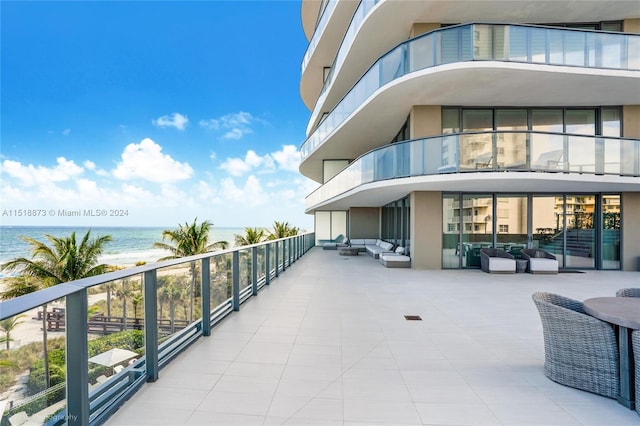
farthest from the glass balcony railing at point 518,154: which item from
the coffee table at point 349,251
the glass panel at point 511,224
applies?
the coffee table at point 349,251

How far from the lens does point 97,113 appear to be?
10606cm

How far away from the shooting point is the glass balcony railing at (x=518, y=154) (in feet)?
30.7

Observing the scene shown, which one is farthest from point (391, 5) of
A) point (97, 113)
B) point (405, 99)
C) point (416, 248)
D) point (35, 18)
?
point (97, 113)

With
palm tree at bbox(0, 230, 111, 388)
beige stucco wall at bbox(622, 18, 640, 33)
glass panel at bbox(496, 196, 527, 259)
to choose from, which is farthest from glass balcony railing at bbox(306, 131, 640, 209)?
palm tree at bbox(0, 230, 111, 388)

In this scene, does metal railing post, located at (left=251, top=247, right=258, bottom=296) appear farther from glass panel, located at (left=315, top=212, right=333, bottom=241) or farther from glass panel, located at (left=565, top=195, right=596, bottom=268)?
glass panel, located at (left=315, top=212, right=333, bottom=241)

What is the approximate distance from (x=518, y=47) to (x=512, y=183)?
4.08 meters

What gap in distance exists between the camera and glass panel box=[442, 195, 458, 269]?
1141cm

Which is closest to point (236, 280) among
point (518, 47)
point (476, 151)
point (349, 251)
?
point (476, 151)

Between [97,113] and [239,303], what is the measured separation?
129m

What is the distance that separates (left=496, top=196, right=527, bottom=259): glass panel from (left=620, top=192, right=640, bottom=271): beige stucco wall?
355 centimetres

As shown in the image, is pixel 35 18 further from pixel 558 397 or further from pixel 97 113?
pixel 558 397

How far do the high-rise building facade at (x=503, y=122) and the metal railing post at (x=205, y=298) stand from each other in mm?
7214

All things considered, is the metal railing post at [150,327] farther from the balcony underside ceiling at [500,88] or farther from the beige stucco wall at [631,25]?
the beige stucco wall at [631,25]

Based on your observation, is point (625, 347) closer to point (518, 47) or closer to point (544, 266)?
point (544, 266)
